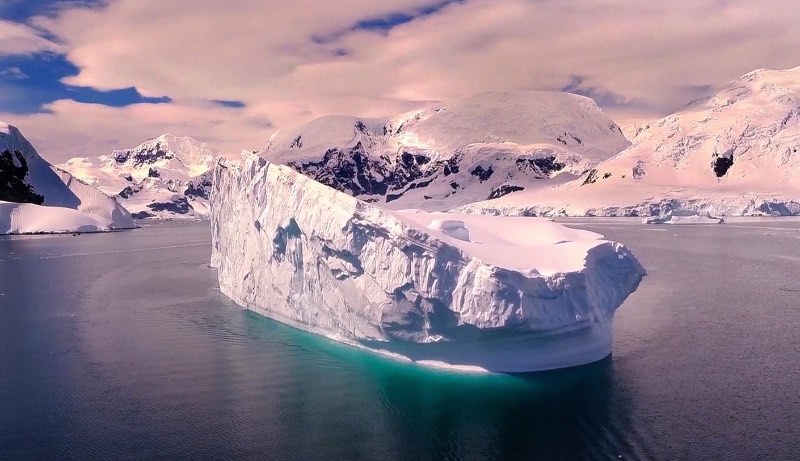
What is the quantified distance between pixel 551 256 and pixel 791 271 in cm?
1991

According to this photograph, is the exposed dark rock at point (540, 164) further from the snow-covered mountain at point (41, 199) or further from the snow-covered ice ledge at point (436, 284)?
the snow-covered ice ledge at point (436, 284)

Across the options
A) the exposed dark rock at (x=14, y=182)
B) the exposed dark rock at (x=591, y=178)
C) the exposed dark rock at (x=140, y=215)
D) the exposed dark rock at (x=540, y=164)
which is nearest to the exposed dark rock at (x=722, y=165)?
the exposed dark rock at (x=591, y=178)

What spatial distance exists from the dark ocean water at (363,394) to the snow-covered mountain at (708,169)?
7852 centimetres

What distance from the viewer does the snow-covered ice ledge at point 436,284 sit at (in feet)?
41.8

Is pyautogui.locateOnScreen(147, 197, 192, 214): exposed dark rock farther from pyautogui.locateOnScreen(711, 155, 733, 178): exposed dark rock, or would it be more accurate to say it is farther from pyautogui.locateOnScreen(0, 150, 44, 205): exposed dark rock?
pyautogui.locateOnScreen(711, 155, 733, 178): exposed dark rock

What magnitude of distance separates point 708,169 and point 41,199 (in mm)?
110777

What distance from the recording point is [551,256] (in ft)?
48.5

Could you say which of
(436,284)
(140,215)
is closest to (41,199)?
(140,215)

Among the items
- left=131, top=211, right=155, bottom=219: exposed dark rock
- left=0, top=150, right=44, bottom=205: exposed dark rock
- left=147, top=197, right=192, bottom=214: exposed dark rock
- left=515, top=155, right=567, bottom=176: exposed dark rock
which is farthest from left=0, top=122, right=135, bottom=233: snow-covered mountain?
left=515, top=155, right=567, bottom=176: exposed dark rock

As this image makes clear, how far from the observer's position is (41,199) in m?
93.3

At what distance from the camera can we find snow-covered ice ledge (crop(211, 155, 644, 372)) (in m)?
Result: 12.8

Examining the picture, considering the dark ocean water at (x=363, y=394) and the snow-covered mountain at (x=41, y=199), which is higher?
the snow-covered mountain at (x=41, y=199)

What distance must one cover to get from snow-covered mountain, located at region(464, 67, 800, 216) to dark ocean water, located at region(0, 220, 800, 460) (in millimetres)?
78524

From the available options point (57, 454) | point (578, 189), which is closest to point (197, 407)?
point (57, 454)
